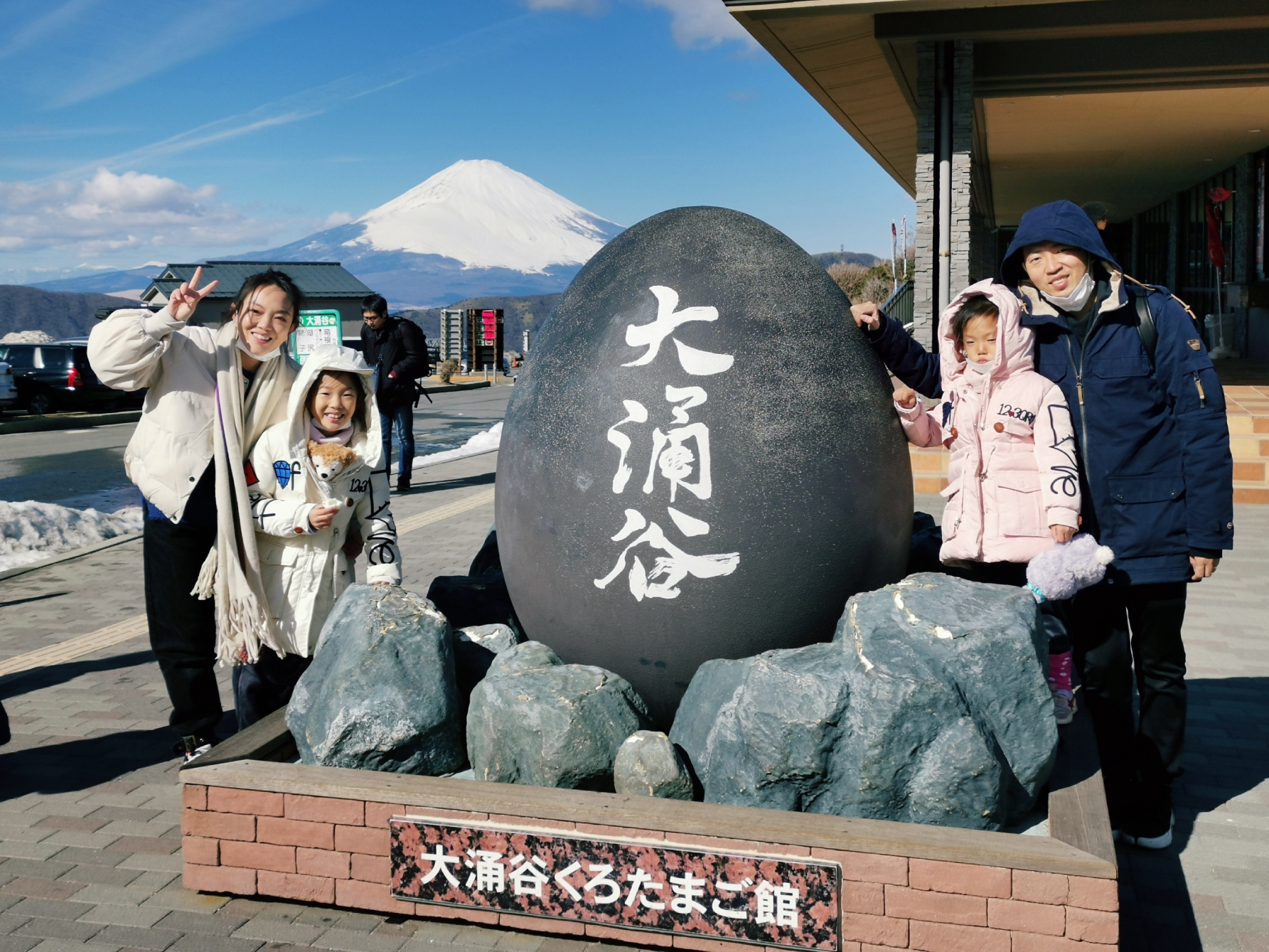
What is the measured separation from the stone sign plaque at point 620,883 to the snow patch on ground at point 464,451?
12.3 m

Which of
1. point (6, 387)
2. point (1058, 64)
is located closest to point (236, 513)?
point (1058, 64)

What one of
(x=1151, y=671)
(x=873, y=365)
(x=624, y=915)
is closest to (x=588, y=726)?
(x=624, y=915)

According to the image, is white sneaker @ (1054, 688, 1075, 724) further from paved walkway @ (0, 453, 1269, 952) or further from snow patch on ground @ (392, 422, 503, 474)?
snow patch on ground @ (392, 422, 503, 474)

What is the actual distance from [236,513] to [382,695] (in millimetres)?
1129

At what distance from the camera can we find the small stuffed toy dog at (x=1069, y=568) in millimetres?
3635

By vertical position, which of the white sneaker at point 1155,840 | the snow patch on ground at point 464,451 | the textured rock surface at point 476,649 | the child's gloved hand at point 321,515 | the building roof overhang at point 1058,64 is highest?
the building roof overhang at point 1058,64

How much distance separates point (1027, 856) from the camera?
2879 mm

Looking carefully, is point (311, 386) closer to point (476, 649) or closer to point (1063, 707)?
point (476, 649)

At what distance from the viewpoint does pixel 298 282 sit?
42812mm

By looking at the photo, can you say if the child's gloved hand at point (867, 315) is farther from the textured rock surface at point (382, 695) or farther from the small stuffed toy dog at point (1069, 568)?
the textured rock surface at point (382, 695)

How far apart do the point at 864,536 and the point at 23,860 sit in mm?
3142

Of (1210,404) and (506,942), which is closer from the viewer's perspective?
(506,942)

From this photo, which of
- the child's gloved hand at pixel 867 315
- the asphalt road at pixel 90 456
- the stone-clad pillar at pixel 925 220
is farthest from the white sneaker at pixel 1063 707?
the asphalt road at pixel 90 456

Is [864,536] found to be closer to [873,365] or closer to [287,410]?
[873,365]
